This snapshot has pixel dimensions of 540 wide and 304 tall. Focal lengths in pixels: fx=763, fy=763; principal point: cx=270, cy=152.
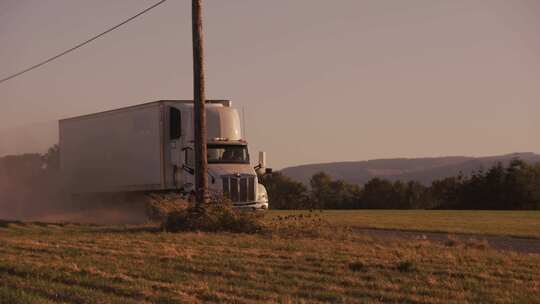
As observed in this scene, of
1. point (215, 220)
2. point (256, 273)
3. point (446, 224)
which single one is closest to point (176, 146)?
point (215, 220)

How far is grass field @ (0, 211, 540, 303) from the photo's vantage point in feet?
32.2

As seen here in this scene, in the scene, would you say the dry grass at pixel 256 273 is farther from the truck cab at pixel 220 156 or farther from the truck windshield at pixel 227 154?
the truck windshield at pixel 227 154

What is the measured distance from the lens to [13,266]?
1246 centimetres

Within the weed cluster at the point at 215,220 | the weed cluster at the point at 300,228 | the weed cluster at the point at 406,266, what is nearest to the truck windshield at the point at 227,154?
the weed cluster at the point at 215,220

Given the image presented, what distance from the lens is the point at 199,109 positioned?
2238cm

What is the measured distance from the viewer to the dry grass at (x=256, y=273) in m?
9.80

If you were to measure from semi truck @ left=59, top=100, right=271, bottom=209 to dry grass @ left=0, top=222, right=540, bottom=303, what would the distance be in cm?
1003

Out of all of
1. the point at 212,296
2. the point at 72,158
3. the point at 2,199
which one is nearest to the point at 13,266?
the point at 212,296

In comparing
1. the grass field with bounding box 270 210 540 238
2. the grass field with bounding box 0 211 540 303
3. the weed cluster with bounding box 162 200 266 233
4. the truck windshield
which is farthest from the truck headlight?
the grass field with bounding box 0 211 540 303

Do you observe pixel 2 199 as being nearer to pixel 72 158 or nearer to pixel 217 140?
pixel 72 158

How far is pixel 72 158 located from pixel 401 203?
59.5 meters

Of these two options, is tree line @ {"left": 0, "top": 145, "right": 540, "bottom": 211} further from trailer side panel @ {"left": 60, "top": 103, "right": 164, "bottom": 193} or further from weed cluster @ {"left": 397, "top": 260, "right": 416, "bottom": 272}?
weed cluster @ {"left": 397, "top": 260, "right": 416, "bottom": 272}

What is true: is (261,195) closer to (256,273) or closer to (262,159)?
(262,159)

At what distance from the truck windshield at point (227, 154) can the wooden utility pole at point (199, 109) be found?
5359 mm
